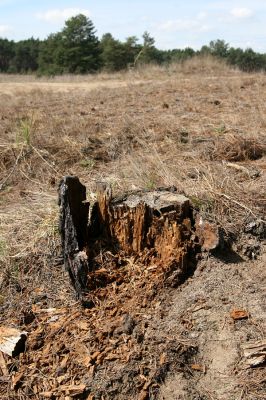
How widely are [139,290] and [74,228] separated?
52 centimetres

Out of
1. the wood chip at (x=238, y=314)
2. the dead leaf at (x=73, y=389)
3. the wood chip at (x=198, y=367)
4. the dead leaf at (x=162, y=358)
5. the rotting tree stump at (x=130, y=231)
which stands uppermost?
the rotting tree stump at (x=130, y=231)

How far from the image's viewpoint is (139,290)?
2611mm

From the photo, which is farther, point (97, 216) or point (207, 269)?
point (97, 216)

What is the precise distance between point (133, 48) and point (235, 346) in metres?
25.6

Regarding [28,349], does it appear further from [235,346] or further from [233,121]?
[233,121]

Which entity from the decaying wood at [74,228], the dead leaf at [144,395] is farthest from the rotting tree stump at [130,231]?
the dead leaf at [144,395]

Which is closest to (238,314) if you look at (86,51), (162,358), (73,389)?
(162,358)

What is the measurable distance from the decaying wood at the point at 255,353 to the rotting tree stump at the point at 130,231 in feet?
1.84

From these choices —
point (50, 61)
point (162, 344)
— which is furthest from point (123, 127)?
point (50, 61)

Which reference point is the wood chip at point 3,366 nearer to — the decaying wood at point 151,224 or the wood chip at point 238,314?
the decaying wood at point 151,224

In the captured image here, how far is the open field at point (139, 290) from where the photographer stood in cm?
219

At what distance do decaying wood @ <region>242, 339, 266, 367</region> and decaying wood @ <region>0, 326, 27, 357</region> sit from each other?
115 centimetres

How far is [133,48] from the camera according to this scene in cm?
2614

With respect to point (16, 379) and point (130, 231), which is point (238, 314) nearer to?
point (130, 231)
